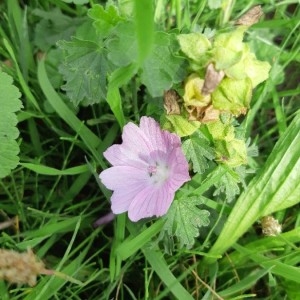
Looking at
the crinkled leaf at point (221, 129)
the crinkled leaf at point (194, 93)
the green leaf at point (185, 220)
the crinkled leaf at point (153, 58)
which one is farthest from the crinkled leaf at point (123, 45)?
the green leaf at point (185, 220)

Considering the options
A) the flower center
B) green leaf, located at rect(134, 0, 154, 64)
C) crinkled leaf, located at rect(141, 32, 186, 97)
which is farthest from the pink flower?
green leaf, located at rect(134, 0, 154, 64)

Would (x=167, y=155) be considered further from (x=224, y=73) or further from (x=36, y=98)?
(x=36, y=98)

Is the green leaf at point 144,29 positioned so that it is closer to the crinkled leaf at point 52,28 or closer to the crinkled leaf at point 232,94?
the crinkled leaf at point 232,94

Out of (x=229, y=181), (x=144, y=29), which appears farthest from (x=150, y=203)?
(x=144, y=29)

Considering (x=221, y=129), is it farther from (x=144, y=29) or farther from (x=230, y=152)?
(x=144, y=29)

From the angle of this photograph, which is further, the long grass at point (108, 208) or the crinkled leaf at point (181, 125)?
the long grass at point (108, 208)
